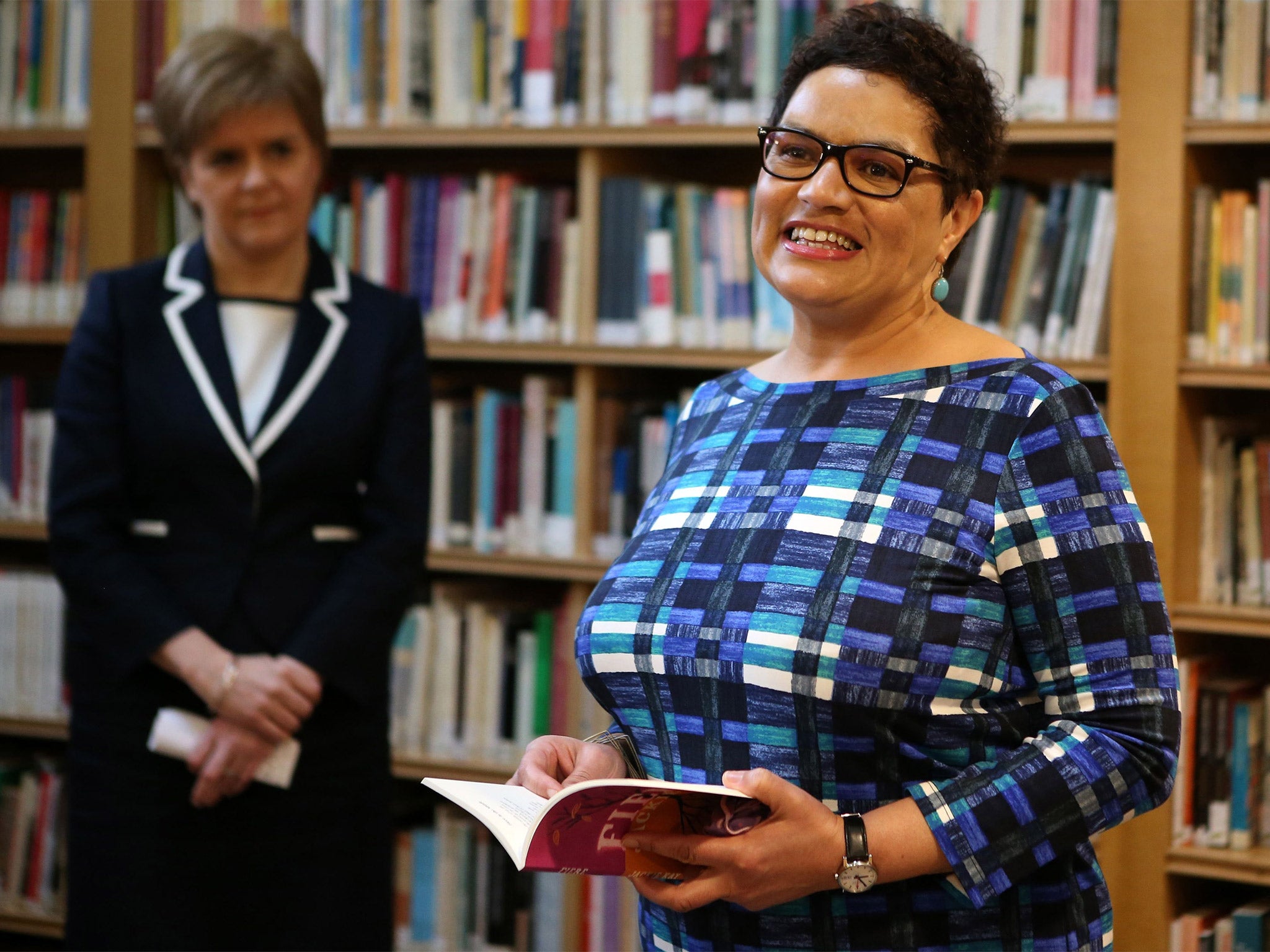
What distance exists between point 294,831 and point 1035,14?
1857mm

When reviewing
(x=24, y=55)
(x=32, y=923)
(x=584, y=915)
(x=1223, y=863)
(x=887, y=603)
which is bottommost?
(x=32, y=923)

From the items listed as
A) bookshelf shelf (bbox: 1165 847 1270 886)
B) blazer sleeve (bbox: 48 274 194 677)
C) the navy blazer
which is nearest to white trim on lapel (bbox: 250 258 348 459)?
the navy blazer

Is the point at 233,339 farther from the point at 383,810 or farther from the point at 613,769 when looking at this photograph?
the point at 613,769

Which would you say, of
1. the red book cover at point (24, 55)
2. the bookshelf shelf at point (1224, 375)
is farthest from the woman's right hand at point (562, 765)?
the red book cover at point (24, 55)

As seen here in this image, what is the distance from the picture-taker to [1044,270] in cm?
239

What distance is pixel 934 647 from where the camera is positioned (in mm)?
1147

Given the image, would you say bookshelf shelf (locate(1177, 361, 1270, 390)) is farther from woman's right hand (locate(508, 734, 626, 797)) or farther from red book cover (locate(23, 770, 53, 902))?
red book cover (locate(23, 770, 53, 902))

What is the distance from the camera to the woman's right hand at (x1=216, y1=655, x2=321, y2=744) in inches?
77.7

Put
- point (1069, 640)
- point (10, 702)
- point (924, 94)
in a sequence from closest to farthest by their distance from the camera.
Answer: point (1069, 640) → point (924, 94) → point (10, 702)

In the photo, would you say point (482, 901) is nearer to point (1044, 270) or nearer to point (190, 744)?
point (190, 744)

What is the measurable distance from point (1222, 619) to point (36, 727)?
246 centimetres

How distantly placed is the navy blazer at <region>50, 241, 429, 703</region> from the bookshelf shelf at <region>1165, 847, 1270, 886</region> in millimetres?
1380

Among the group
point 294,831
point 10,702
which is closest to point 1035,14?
point 294,831

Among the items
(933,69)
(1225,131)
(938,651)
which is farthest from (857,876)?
(1225,131)
